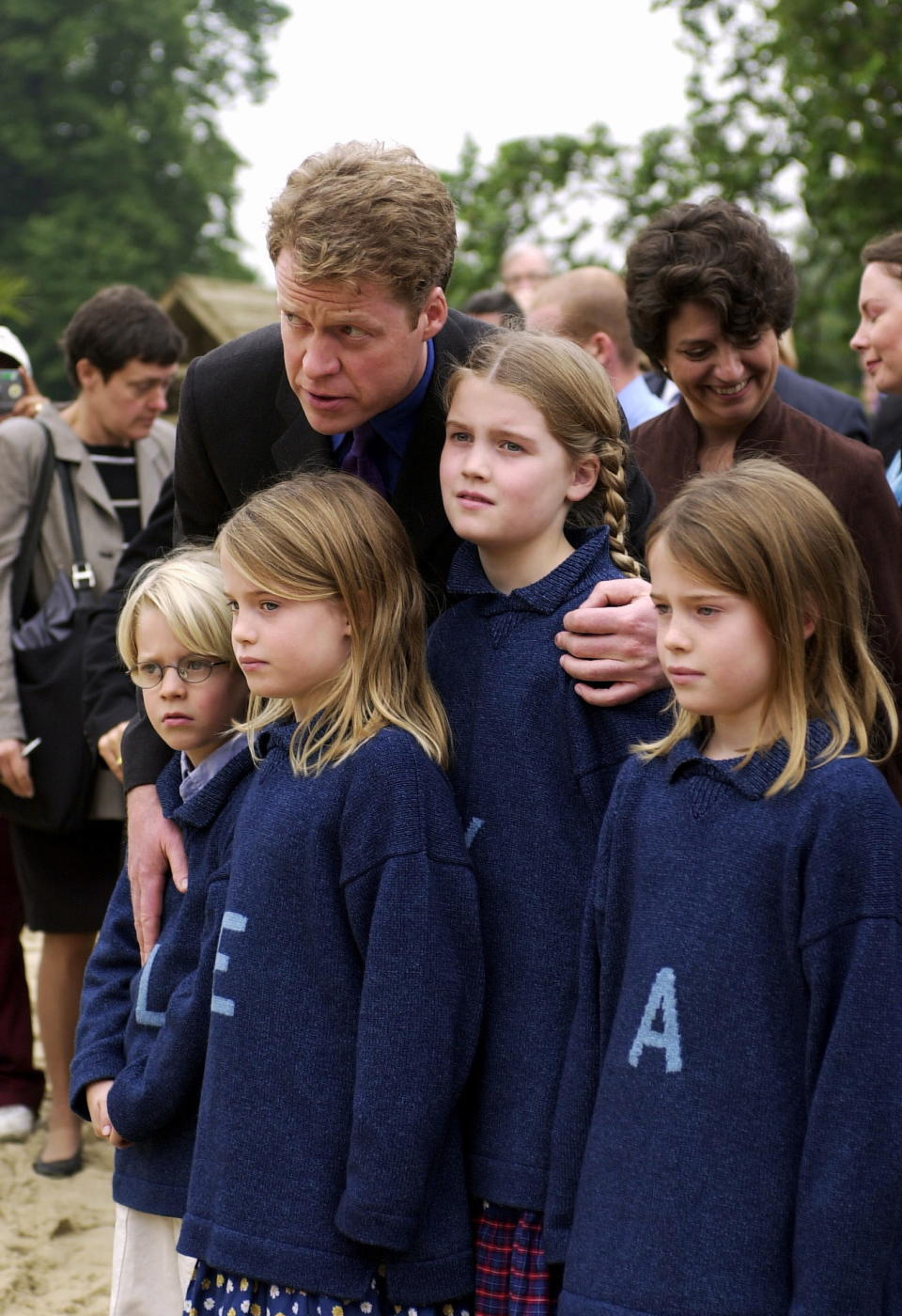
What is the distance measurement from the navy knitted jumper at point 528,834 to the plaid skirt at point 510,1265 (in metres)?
0.04

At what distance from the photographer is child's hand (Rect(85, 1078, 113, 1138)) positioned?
8.34ft

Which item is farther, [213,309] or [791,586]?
[213,309]

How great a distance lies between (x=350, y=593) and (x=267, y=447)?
48cm

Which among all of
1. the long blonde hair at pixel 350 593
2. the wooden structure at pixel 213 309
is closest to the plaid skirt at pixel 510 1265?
the long blonde hair at pixel 350 593

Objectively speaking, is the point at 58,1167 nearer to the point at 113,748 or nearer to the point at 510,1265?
the point at 113,748

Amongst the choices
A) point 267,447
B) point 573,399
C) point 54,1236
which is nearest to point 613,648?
point 573,399

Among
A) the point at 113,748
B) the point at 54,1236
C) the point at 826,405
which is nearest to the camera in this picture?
the point at 113,748

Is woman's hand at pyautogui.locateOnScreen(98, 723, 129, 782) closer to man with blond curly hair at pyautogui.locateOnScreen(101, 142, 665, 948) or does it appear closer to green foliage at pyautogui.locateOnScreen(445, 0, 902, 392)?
man with blond curly hair at pyautogui.locateOnScreen(101, 142, 665, 948)

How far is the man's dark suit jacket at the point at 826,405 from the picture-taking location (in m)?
4.48

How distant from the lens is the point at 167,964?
2.55m

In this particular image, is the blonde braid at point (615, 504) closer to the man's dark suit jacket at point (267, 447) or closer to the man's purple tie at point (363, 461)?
the man's dark suit jacket at point (267, 447)

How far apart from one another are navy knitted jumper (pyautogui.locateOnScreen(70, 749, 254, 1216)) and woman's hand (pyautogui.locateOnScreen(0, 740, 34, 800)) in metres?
1.39

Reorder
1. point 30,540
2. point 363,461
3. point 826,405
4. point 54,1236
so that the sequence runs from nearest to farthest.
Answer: point 363,461 < point 54,1236 < point 30,540 < point 826,405

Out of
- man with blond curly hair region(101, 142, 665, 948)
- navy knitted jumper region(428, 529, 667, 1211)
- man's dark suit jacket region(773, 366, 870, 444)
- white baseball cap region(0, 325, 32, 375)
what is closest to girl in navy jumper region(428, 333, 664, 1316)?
navy knitted jumper region(428, 529, 667, 1211)
